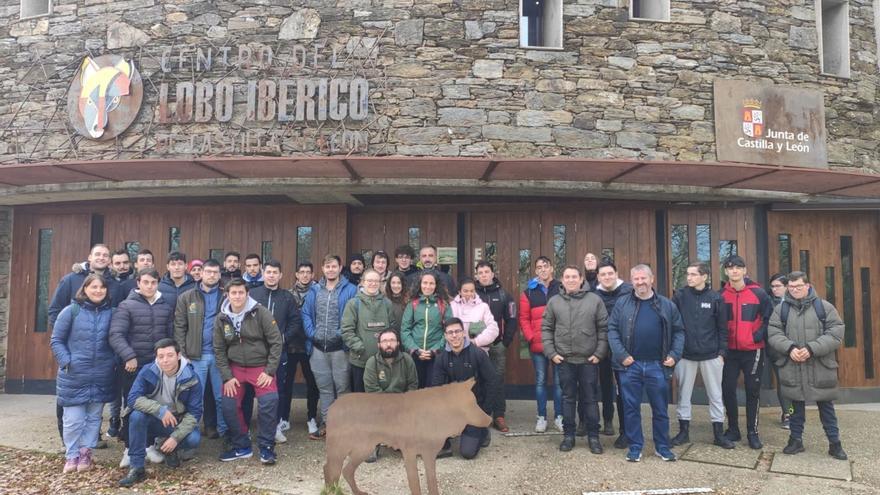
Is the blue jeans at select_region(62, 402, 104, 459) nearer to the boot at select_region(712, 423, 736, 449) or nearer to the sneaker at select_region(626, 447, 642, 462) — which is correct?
the sneaker at select_region(626, 447, 642, 462)

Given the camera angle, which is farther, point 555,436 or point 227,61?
point 227,61

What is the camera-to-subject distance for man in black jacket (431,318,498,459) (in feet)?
14.8

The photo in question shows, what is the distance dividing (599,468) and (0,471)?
190 inches

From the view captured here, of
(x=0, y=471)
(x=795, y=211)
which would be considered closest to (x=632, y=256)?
(x=795, y=211)

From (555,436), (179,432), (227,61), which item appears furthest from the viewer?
(227,61)

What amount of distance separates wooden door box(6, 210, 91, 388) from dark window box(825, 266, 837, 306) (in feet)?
32.8

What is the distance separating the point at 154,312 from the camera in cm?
457

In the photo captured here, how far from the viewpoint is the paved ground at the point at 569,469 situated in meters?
3.92

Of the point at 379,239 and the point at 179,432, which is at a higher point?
the point at 379,239

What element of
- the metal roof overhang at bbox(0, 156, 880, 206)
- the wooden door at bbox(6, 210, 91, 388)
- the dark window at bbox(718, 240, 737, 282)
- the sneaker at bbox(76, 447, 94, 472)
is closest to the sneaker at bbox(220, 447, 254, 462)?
the sneaker at bbox(76, 447, 94, 472)

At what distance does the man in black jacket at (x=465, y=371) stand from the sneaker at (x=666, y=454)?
1.47 metres

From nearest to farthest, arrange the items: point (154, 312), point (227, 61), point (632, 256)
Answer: point (154, 312) → point (227, 61) → point (632, 256)

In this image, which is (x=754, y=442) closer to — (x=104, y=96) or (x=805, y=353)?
(x=805, y=353)

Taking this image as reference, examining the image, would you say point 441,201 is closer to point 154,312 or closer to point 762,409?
point 154,312
